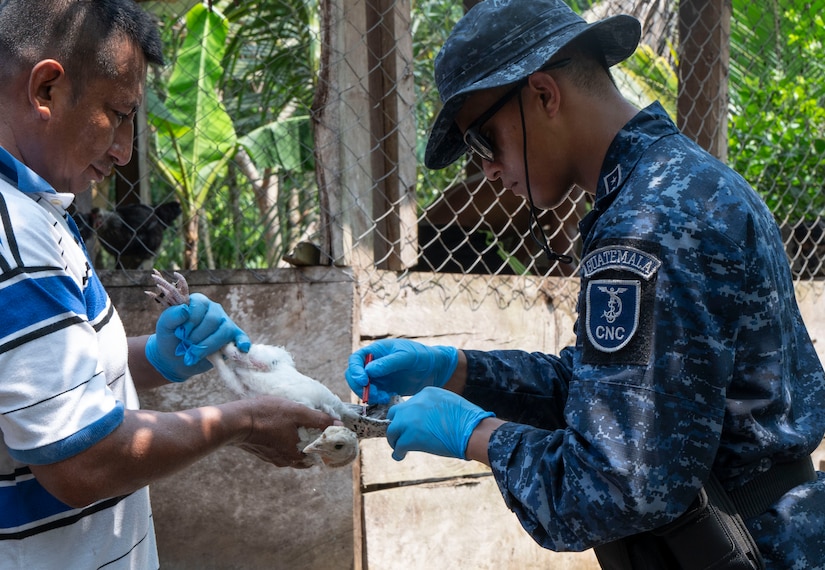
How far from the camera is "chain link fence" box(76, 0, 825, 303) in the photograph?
3.23m

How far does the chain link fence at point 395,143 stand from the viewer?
3.23 meters

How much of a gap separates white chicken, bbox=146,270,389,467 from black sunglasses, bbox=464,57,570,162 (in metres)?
0.71

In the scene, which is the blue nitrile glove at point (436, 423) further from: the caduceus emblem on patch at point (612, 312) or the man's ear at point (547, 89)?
the man's ear at point (547, 89)

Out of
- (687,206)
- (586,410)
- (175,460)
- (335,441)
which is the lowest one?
(335,441)

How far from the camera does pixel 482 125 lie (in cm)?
190

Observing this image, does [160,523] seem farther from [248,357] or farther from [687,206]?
[687,206]

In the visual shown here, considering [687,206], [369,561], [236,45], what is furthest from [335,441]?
[236,45]

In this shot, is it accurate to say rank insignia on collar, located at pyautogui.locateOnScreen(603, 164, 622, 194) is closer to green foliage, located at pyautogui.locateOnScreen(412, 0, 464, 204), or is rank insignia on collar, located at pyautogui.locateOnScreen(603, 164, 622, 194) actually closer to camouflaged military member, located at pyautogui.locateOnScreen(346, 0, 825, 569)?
camouflaged military member, located at pyautogui.locateOnScreen(346, 0, 825, 569)

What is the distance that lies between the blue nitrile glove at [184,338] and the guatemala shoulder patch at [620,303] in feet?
3.83

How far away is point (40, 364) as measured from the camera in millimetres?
1417

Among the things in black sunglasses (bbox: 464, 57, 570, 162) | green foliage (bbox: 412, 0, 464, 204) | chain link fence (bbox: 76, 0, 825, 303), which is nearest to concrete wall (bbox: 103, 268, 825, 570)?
chain link fence (bbox: 76, 0, 825, 303)

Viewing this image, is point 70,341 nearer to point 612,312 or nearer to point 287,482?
point 612,312

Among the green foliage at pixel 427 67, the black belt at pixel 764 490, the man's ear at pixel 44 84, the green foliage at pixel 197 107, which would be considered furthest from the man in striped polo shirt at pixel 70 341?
the green foliage at pixel 427 67

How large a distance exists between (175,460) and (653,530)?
3.17 ft
